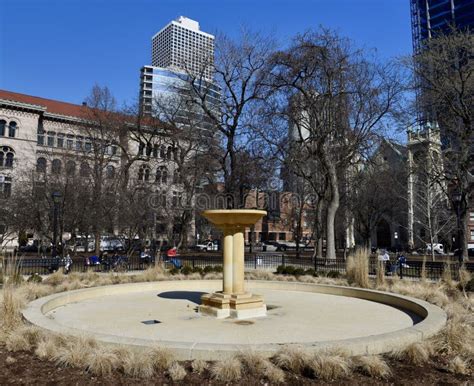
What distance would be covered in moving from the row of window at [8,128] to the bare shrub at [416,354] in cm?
6343

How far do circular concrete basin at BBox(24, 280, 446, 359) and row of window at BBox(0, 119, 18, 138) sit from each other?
2120 inches

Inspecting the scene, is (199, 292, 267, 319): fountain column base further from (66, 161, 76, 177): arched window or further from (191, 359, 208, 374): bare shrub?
(66, 161, 76, 177): arched window

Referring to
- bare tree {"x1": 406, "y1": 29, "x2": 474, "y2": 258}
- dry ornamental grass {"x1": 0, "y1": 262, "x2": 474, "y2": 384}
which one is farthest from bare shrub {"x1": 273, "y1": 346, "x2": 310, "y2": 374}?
bare tree {"x1": 406, "y1": 29, "x2": 474, "y2": 258}

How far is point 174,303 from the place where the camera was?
11.6m

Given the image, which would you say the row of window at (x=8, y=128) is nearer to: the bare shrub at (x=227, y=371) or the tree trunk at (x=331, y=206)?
the tree trunk at (x=331, y=206)

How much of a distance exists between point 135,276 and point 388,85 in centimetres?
2076

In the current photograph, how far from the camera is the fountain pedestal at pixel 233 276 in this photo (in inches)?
383

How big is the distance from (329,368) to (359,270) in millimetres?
9250

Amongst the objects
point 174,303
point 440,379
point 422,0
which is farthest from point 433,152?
point 422,0

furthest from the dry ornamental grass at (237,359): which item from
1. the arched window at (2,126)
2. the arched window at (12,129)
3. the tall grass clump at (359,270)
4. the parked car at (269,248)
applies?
the arched window at (12,129)

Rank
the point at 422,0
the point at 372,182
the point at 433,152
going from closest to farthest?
the point at 433,152
the point at 372,182
the point at 422,0

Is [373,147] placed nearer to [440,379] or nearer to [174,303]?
[174,303]

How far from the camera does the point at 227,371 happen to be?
541 cm

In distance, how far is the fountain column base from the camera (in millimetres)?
9648
